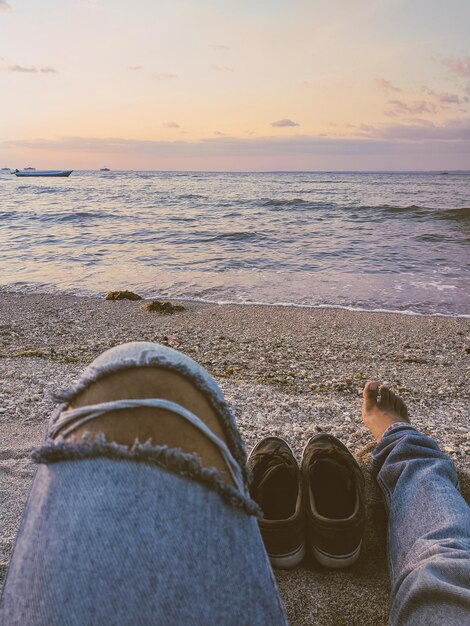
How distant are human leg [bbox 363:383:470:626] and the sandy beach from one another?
7.9 inches

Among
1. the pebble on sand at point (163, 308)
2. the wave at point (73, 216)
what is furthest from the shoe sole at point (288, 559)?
the wave at point (73, 216)

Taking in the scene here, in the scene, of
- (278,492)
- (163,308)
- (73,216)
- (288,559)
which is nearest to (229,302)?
(163,308)

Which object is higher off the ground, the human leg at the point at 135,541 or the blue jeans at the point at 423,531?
the human leg at the point at 135,541

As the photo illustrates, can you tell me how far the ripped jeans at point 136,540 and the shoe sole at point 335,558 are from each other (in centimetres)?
97

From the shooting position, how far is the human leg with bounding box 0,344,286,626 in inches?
27.1

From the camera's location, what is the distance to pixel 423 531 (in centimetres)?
153

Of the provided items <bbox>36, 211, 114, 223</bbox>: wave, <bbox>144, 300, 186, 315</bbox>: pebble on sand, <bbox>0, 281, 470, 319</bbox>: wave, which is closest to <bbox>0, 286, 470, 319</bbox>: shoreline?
<bbox>0, 281, 470, 319</bbox>: wave

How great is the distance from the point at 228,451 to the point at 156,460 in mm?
164

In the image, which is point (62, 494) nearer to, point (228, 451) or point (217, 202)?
point (228, 451)

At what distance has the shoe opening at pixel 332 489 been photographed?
6.01 ft

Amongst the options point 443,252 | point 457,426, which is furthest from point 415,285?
point 457,426

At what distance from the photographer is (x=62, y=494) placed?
758 millimetres

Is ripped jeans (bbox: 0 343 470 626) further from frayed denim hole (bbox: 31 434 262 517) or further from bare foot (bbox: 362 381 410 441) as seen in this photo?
bare foot (bbox: 362 381 410 441)

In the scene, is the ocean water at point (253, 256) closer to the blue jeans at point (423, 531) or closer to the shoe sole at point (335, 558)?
the blue jeans at point (423, 531)
